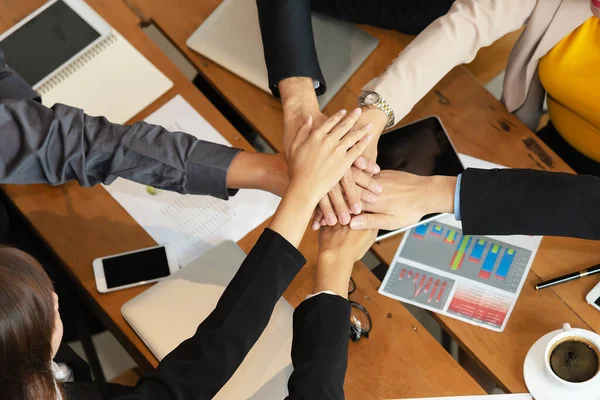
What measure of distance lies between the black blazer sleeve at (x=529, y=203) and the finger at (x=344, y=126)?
9.3 inches

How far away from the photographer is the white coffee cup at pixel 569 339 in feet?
3.56

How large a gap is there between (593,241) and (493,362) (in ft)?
1.03

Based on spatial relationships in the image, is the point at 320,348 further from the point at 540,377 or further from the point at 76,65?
the point at 76,65

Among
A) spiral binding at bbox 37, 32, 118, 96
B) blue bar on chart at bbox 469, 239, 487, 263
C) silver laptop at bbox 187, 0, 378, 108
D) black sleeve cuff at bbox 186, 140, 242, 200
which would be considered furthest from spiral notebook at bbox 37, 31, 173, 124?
blue bar on chart at bbox 469, 239, 487, 263

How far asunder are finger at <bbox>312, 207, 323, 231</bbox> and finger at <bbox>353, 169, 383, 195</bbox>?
0.09m

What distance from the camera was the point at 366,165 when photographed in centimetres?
129

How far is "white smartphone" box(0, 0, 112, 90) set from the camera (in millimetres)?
1447

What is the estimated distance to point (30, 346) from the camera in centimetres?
92

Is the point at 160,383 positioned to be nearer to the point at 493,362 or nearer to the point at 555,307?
the point at 493,362

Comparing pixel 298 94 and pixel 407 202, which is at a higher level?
pixel 298 94

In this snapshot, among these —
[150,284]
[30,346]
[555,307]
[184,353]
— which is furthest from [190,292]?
[555,307]

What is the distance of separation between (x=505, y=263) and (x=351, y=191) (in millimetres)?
334

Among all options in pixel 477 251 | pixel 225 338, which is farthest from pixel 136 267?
pixel 477 251

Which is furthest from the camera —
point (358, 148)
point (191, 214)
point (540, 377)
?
point (191, 214)
